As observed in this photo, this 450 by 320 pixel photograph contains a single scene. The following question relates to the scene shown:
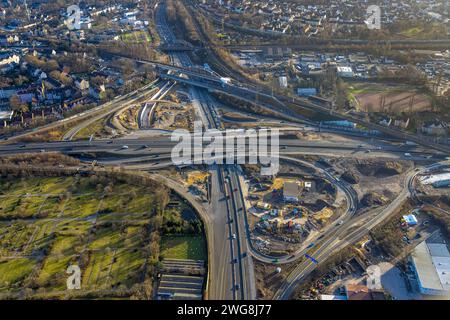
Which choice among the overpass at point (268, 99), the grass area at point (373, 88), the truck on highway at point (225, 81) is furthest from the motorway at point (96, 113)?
the grass area at point (373, 88)

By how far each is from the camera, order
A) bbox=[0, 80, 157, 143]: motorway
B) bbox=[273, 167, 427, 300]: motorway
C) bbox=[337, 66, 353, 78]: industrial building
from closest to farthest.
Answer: bbox=[273, 167, 427, 300]: motorway < bbox=[0, 80, 157, 143]: motorway < bbox=[337, 66, 353, 78]: industrial building

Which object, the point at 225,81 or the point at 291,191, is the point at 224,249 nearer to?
the point at 291,191

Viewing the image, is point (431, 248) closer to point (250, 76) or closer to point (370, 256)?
point (370, 256)

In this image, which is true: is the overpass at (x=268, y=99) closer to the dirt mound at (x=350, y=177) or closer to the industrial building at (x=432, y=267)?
the dirt mound at (x=350, y=177)

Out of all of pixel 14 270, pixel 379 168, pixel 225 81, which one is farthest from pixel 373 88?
pixel 14 270

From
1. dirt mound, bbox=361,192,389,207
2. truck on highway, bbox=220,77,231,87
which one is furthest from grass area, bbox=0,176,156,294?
truck on highway, bbox=220,77,231,87

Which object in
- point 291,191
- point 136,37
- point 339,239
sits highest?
point 136,37

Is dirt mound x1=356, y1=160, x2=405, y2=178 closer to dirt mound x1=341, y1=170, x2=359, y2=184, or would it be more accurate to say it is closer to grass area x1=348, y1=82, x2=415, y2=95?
dirt mound x1=341, y1=170, x2=359, y2=184
